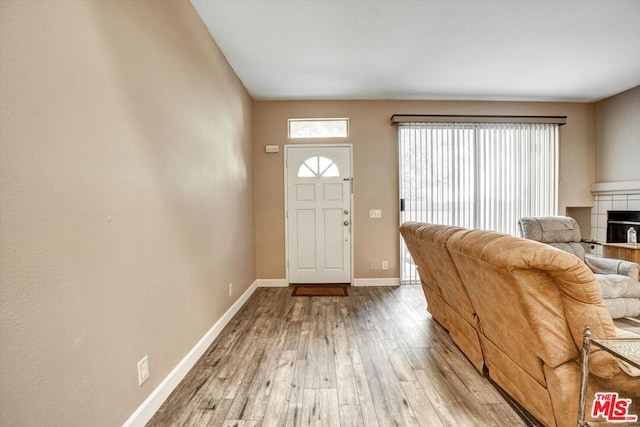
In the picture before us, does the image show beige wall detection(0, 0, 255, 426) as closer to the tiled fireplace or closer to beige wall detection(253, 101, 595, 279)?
beige wall detection(253, 101, 595, 279)

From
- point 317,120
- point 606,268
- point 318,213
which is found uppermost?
point 317,120

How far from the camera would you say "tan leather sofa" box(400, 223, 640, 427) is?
116 centimetres

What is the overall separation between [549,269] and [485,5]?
221 centimetres

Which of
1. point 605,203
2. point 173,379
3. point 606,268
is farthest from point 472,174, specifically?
point 173,379

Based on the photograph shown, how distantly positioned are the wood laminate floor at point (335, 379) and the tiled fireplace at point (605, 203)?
3308mm

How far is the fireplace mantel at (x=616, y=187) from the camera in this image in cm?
361

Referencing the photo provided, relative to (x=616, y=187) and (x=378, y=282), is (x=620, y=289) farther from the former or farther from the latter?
(x=378, y=282)

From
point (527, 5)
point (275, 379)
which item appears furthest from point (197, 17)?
point (275, 379)

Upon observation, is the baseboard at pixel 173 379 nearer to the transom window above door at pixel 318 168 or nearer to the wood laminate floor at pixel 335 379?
the wood laminate floor at pixel 335 379

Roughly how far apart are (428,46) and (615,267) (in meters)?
2.83

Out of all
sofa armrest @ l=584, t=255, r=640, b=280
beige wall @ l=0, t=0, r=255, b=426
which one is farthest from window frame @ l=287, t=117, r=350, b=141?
sofa armrest @ l=584, t=255, r=640, b=280

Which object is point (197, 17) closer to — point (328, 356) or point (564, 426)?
point (328, 356)

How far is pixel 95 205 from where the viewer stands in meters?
1.20

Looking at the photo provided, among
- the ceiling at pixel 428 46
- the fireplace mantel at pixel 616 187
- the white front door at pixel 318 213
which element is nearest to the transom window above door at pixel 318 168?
the white front door at pixel 318 213
